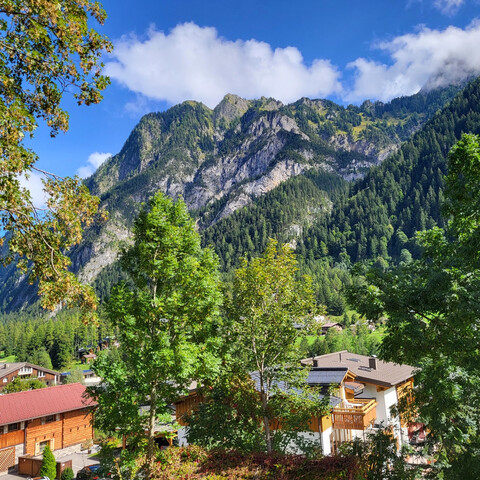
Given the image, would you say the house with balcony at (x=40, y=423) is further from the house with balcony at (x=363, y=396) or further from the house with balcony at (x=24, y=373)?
the house with balcony at (x=24, y=373)

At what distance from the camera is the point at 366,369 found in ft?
108

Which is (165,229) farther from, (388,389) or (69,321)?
(69,321)

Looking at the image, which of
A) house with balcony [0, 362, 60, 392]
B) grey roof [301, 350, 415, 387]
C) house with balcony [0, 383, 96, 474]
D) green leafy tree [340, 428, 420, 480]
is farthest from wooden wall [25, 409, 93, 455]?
house with balcony [0, 362, 60, 392]

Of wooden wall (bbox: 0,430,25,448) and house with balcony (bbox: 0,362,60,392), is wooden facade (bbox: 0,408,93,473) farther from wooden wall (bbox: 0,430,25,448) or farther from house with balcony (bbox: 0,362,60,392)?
house with balcony (bbox: 0,362,60,392)

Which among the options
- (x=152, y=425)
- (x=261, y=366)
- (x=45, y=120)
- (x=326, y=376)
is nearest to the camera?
(x=45, y=120)

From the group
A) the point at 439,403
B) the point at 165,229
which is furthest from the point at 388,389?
the point at 165,229

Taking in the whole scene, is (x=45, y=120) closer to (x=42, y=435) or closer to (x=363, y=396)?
(x=363, y=396)

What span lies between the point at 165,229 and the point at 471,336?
28.6ft

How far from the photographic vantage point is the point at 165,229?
38.3 ft

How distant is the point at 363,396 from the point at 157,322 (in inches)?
983

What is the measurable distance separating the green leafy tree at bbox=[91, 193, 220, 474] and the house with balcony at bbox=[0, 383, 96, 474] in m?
21.7

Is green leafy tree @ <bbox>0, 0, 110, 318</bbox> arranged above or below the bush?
above

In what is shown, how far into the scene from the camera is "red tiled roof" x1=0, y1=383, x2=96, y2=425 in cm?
3075

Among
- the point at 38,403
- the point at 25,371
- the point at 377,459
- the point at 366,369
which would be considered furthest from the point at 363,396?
the point at 25,371
